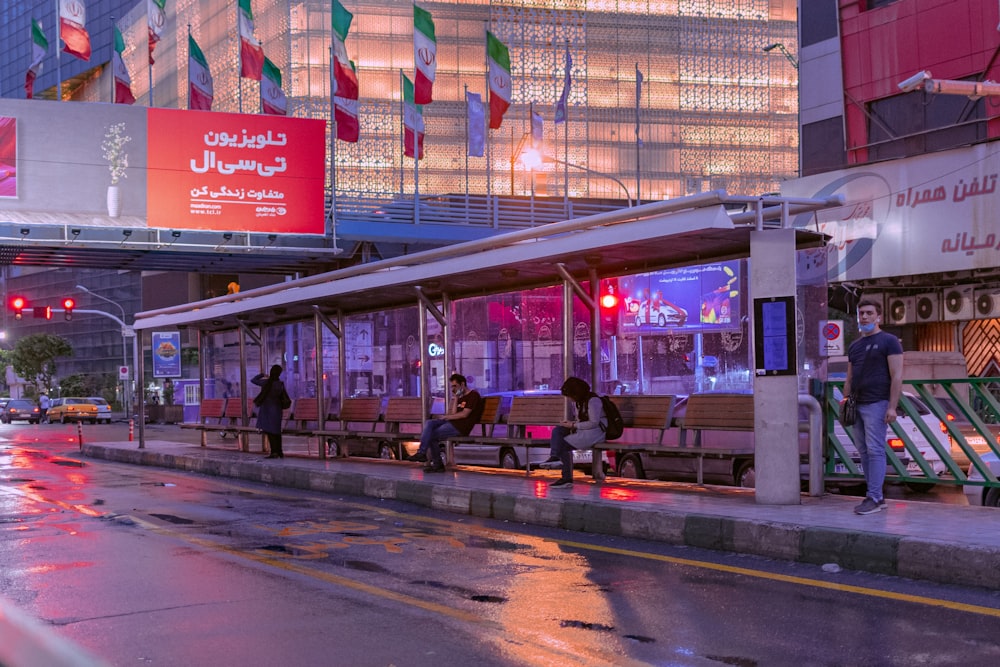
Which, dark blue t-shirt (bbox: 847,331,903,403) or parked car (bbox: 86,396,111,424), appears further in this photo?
parked car (bbox: 86,396,111,424)

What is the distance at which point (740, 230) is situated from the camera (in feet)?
36.5

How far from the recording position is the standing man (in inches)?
388

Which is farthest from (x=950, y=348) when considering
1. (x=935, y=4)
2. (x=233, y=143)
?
(x=233, y=143)

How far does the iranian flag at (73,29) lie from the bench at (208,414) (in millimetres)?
15895

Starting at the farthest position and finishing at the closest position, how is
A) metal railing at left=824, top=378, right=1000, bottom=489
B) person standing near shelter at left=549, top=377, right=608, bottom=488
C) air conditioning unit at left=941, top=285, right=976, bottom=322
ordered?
air conditioning unit at left=941, top=285, right=976, bottom=322 → person standing near shelter at left=549, top=377, right=608, bottom=488 → metal railing at left=824, top=378, right=1000, bottom=489

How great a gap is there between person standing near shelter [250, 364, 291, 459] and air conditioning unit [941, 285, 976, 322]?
54.0 ft

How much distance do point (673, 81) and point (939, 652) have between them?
64574mm

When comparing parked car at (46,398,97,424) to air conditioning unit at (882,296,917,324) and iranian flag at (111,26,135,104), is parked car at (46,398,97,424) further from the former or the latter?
air conditioning unit at (882,296,917,324)

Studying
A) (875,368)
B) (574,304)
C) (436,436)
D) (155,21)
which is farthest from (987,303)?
(155,21)

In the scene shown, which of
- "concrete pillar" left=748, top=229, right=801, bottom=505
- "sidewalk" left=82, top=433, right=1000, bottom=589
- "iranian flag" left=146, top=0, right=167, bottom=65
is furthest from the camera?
"iranian flag" left=146, top=0, right=167, bottom=65

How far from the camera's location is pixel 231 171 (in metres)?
32.3

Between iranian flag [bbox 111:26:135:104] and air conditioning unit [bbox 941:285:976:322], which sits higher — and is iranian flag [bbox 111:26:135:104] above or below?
above

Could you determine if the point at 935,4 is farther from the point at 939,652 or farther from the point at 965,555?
the point at 939,652

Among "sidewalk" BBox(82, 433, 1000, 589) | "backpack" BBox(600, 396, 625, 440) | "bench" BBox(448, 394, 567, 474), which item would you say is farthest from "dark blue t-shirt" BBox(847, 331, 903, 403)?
"bench" BBox(448, 394, 567, 474)
